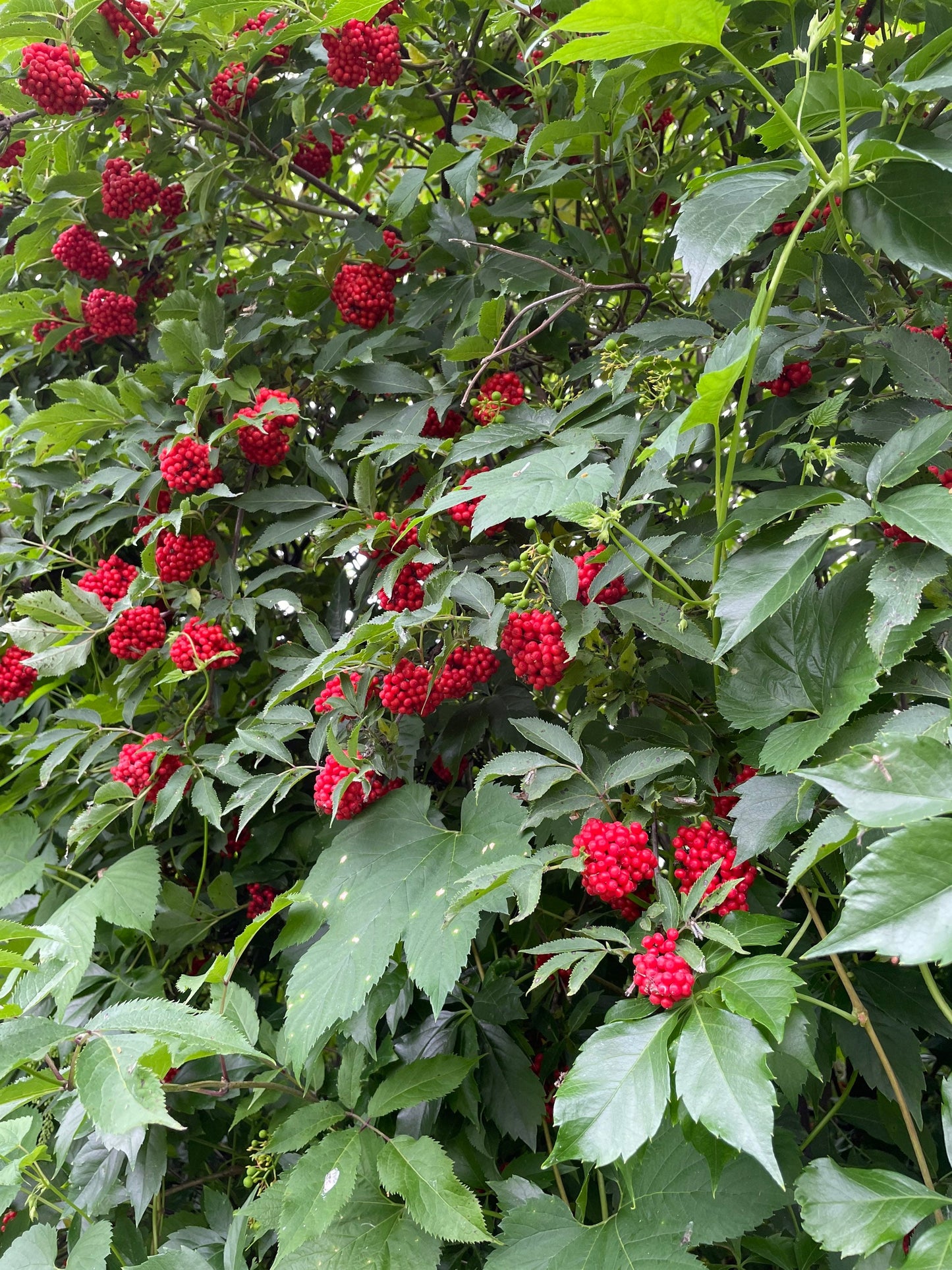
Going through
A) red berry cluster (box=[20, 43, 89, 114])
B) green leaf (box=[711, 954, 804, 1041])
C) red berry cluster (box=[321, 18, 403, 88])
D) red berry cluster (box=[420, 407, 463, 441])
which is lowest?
green leaf (box=[711, 954, 804, 1041])

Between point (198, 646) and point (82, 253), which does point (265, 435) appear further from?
point (82, 253)

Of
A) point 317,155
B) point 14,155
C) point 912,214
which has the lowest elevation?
point 912,214

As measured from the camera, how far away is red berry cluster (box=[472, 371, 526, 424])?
1.41 m

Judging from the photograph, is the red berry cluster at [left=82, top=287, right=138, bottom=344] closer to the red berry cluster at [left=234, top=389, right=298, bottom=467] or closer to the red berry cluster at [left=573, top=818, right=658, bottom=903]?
the red berry cluster at [left=234, top=389, right=298, bottom=467]

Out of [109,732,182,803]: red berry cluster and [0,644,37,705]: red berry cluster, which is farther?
[0,644,37,705]: red berry cluster

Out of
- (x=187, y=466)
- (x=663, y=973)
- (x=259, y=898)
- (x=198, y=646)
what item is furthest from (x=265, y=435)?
(x=663, y=973)

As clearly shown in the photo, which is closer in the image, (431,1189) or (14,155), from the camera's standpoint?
(431,1189)

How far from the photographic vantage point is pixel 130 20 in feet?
5.73

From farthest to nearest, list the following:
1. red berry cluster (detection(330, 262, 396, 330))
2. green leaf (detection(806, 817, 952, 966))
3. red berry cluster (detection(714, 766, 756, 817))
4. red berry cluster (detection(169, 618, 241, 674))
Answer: red berry cluster (detection(330, 262, 396, 330))
red berry cluster (detection(169, 618, 241, 674))
red berry cluster (detection(714, 766, 756, 817))
green leaf (detection(806, 817, 952, 966))

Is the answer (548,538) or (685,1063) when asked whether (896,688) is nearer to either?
(685,1063)

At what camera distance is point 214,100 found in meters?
1.82

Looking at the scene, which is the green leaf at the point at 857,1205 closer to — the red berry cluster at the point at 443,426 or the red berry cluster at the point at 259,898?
the red berry cluster at the point at 259,898

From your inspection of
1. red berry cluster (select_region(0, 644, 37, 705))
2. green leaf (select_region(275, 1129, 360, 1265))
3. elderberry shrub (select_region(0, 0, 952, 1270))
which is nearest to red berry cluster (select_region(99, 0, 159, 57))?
elderberry shrub (select_region(0, 0, 952, 1270))

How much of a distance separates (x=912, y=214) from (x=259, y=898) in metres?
1.48
